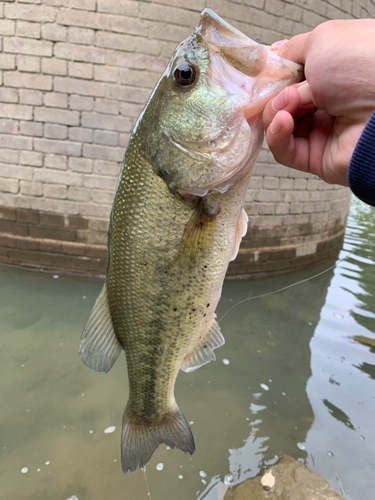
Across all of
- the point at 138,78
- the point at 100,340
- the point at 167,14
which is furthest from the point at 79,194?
the point at 100,340

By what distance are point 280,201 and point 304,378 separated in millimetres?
2781

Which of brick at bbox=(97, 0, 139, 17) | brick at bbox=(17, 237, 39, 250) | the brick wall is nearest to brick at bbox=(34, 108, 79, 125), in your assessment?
the brick wall

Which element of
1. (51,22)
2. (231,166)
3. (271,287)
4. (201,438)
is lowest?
(201,438)

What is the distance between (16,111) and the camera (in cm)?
425

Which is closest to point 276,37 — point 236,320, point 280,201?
point 280,201

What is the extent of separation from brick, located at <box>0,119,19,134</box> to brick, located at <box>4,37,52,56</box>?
0.79 metres

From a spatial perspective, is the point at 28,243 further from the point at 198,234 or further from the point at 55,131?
the point at 198,234

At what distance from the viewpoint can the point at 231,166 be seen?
1.10m

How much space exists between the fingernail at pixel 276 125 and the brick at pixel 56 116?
3.71 meters

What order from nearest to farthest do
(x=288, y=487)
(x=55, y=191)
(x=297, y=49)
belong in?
(x=297, y=49) → (x=288, y=487) → (x=55, y=191)

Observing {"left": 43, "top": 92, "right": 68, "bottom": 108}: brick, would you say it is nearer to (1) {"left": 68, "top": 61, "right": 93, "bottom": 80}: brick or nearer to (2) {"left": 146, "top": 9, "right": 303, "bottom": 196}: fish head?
(1) {"left": 68, "top": 61, "right": 93, "bottom": 80}: brick

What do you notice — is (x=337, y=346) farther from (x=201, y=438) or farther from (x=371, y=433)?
(x=201, y=438)

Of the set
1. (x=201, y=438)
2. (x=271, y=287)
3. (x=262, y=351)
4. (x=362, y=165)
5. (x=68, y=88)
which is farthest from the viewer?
(x=271, y=287)

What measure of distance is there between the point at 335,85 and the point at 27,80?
4159 mm
